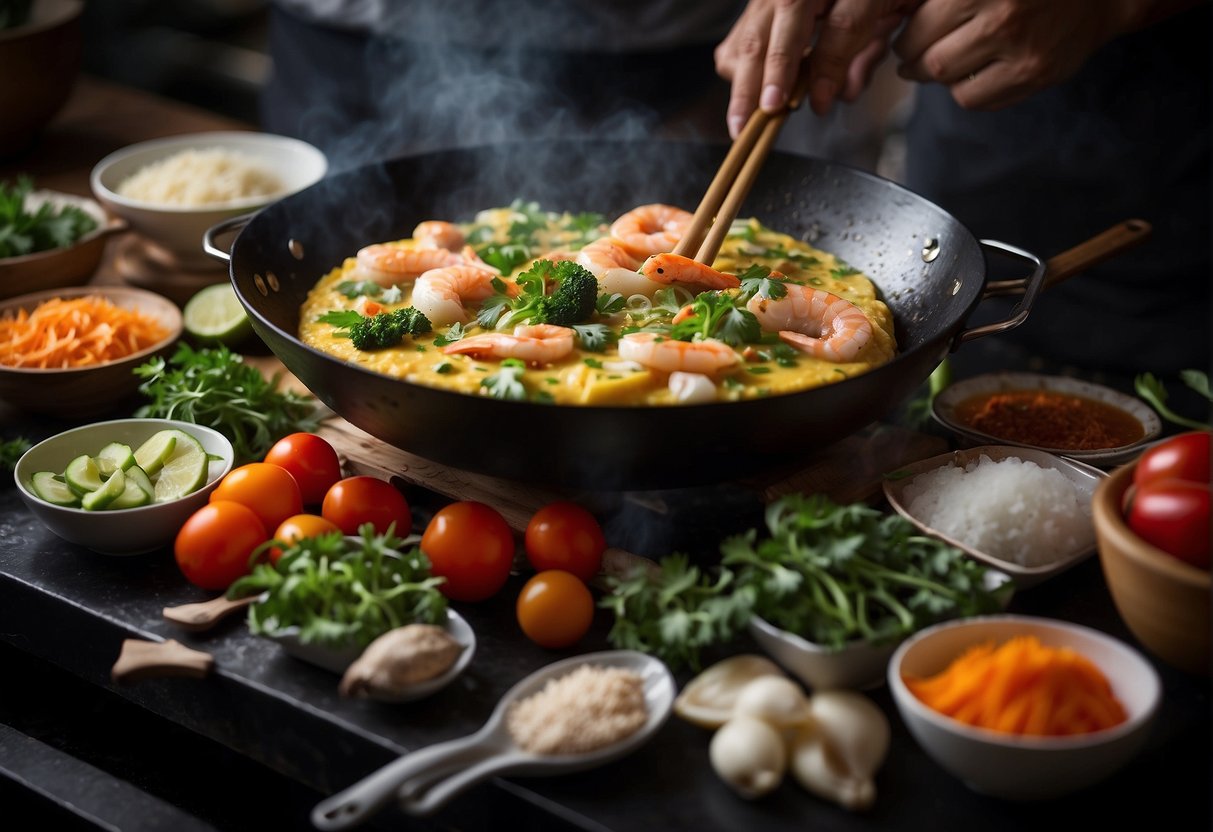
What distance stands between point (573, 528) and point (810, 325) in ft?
2.55

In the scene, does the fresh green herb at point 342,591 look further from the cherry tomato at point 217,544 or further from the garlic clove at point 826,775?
the garlic clove at point 826,775

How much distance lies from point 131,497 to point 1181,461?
196 cm

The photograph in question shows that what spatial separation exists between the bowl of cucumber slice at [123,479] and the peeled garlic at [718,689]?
43.8 inches

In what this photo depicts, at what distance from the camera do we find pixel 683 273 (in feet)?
8.29

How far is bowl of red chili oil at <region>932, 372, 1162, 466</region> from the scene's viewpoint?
2.50 metres

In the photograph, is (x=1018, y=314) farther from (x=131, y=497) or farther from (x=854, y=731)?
(x=131, y=497)

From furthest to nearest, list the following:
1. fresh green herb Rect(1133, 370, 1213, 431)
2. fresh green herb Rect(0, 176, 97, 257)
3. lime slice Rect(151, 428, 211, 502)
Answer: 1. fresh green herb Rect(0, 176, 97, 257)
2. fresh green herb Rect(1133, 370, 1213, 431)
3. lime slice Rect(151, 428, 211, 502)

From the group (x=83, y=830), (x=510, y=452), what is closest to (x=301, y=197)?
(x=510, y=452)

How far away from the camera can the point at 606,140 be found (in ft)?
10.6

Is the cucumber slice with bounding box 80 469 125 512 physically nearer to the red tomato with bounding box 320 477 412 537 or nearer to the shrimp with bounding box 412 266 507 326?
the red tomato with bounding box 320 477 412 537

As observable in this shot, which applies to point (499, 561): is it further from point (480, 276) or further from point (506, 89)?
point (506, 89)

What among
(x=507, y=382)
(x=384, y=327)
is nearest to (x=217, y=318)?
(x=384, y=327)

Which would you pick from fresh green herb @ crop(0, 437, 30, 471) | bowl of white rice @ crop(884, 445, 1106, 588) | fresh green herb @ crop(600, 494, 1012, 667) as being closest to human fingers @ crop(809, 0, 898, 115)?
bowl of white rice @ crop(884, 445, 1106, 588)

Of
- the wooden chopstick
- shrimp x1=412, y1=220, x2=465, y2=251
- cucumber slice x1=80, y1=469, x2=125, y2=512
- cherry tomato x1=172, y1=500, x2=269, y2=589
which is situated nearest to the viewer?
cherry tomato x1=172, y1=500, x2=269, y2=589
